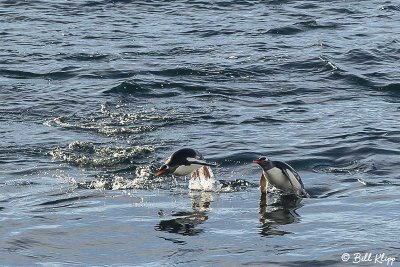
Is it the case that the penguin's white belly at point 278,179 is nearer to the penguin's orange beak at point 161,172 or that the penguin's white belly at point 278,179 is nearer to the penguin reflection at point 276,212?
the penguin reflection at point 276,212

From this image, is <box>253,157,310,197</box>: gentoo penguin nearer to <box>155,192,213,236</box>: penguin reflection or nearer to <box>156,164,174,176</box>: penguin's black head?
<box>155,192,213,236</box>: penguin reflection

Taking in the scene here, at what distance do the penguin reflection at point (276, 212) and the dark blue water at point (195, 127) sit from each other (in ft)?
0.13

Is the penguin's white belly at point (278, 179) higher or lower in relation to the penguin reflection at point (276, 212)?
higher

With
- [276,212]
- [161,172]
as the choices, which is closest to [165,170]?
[161,172]

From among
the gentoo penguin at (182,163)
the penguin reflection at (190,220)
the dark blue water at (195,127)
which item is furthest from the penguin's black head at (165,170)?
the penguin reflection at (190,220)

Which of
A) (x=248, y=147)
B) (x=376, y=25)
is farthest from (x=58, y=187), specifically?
(x=376, y=25)

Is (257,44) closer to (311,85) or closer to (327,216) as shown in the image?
(311,85)

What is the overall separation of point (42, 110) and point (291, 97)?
4772 mm

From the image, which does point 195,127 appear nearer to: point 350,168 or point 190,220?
point 350,168

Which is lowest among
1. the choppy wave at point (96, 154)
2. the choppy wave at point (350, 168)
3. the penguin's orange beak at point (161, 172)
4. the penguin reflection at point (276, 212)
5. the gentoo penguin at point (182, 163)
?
the choppy wave at point (350, 168)

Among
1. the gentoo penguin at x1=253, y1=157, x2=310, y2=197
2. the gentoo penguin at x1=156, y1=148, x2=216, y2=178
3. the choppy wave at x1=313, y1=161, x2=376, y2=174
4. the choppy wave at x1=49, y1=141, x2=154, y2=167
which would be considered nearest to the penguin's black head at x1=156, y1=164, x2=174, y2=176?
the gentoo penguin at x1=156, y1=148, x2=216, y2=178

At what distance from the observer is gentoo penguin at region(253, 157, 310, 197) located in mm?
16172

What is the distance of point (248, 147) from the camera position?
759 inches

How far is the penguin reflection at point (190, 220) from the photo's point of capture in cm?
1452
